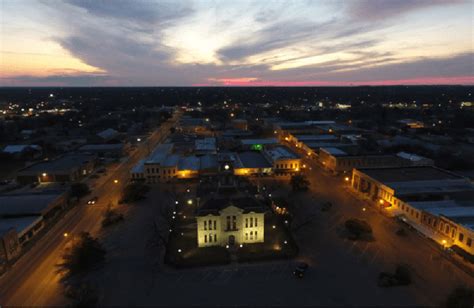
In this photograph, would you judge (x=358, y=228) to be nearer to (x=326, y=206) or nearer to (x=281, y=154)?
(x=326, y=206)

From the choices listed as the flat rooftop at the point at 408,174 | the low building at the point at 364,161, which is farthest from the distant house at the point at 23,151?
the flat rooftop at the point at 408,174

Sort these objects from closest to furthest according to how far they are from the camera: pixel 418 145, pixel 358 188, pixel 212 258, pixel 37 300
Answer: pixel 37 300 → pixel 212 258 → pixel 358 188 → pixel 418 145

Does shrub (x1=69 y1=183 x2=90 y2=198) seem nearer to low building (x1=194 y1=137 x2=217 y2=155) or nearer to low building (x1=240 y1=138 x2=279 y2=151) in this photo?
low building (x1=194 y1=137 x2=217 y2=155)

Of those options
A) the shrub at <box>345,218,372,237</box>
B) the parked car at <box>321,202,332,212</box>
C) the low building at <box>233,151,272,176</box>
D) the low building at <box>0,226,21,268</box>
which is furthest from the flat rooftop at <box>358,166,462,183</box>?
the low building at <box>0,226,21,268</box>

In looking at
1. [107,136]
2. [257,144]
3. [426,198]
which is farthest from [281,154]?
[107,136]

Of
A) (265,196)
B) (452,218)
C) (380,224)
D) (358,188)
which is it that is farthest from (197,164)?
(452,218)

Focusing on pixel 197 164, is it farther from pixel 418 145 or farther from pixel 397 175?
pixel 418 145
